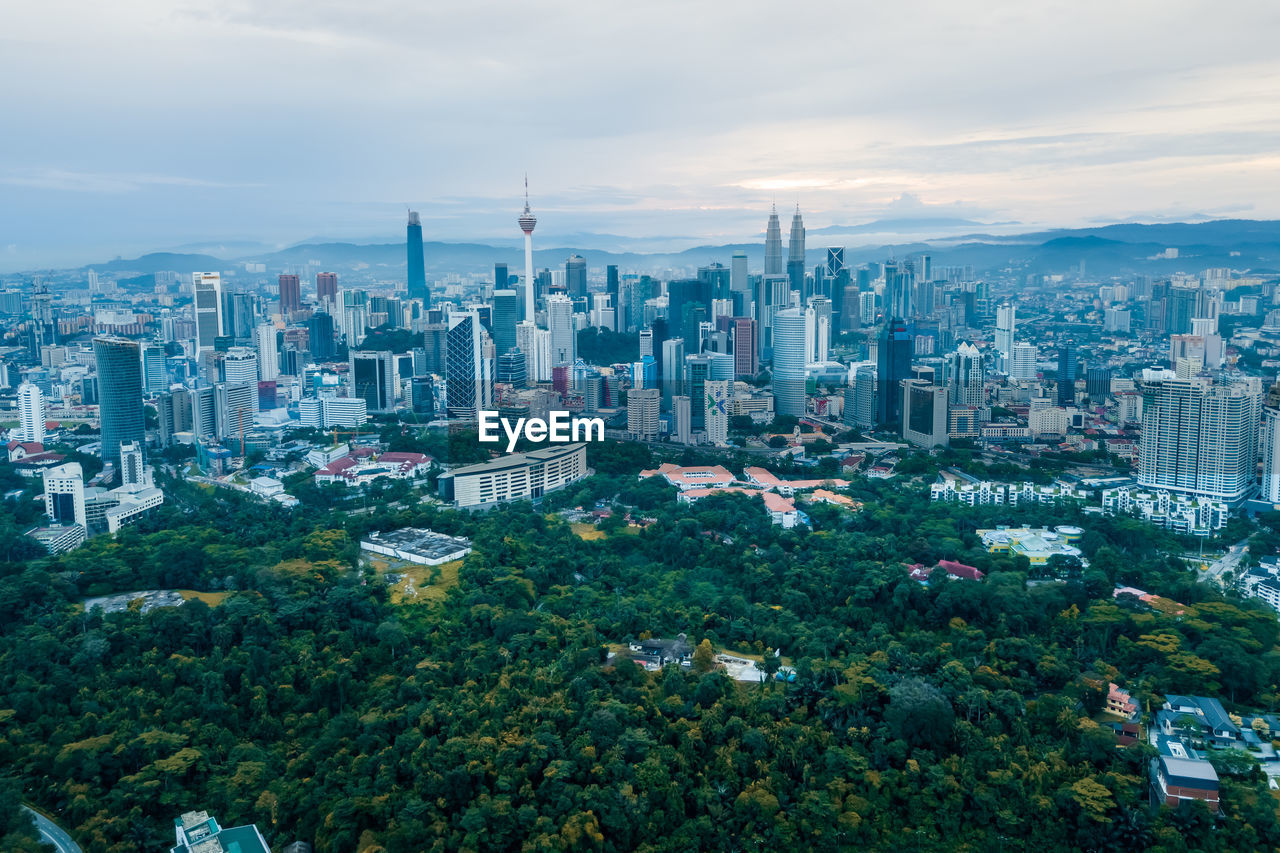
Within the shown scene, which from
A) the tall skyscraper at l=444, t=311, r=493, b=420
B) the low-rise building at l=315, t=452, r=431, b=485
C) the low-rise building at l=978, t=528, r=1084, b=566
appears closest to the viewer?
the low-rise building at l=978, t=528, r=1084, b=566

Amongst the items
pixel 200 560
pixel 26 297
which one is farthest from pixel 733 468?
pixel 26 297

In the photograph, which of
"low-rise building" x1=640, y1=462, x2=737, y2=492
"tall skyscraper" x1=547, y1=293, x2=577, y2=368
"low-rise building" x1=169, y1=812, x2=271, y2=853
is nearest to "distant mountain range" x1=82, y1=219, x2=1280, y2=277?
"tall skyscraper" x1=547, y1=293, x2=577, y2=368

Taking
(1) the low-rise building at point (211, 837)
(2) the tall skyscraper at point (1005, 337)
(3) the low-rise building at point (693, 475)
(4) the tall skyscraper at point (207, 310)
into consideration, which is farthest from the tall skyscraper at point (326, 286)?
(1) the low-rise building at point (211, 837)

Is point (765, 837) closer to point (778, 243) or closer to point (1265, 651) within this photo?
point (1265, 651)

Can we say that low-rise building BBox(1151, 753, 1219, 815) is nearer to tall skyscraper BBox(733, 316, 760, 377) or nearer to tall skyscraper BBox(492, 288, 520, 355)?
tall skyscraper BBox(733, 316, 760, 377)

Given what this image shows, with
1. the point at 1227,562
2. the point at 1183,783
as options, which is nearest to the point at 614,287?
the point at 1227,562

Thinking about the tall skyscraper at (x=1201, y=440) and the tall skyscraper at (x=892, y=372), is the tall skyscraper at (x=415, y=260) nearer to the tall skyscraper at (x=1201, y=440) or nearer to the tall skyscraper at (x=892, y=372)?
the tall skyscraper at (x=892, y=372)
